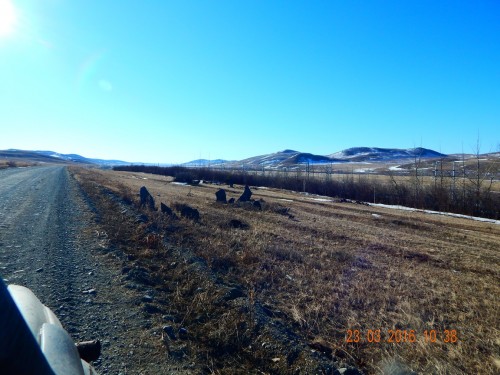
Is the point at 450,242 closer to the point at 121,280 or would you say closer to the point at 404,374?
the point at 404,374

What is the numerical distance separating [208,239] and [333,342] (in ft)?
16.5

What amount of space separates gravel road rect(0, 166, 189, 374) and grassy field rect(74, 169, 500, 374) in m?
0.47

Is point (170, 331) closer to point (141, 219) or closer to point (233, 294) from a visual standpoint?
point (233, 294)

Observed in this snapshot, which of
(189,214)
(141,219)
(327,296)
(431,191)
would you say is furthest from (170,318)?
(431,191)

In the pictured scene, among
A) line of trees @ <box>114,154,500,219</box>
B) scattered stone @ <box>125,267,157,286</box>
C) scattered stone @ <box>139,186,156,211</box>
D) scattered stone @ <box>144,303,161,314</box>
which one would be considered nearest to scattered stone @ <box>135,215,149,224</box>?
scattered stone @ <box>139,186,156,211</box>

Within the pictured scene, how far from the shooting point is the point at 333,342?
3852mm

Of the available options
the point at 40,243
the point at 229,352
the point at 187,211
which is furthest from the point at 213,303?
the point at 187,211

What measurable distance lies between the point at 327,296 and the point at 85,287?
3668mm

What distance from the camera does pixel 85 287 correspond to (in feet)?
15.9

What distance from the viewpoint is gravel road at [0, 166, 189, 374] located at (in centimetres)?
326
